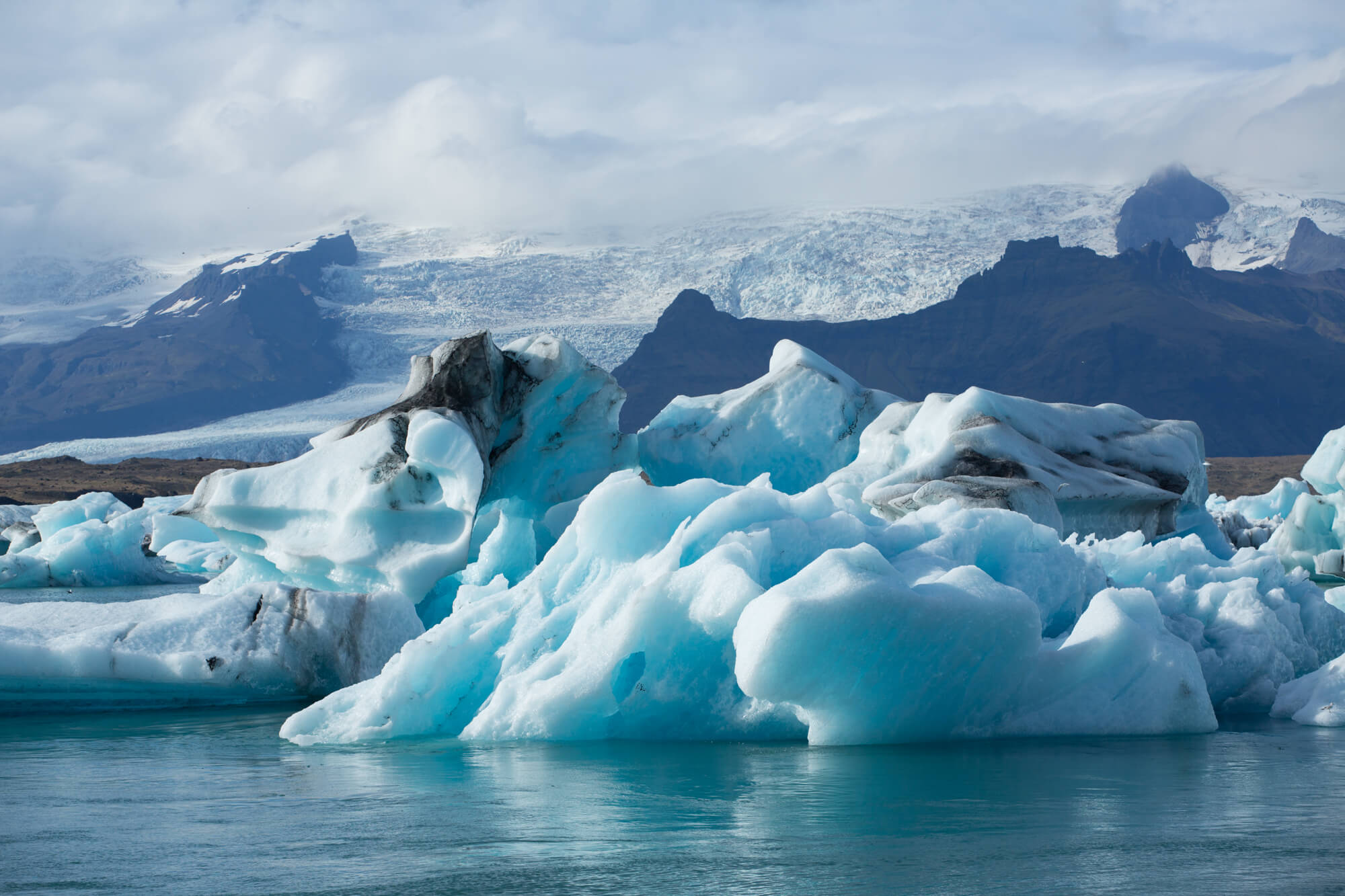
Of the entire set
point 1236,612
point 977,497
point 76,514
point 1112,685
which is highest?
point 977,497

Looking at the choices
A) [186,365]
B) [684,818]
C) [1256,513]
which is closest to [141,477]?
[1256,513]

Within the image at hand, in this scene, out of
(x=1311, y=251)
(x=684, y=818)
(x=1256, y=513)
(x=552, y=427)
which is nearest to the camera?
(x=684, y=818)

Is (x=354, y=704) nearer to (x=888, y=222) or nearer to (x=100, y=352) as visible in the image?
(x=888, y=222)

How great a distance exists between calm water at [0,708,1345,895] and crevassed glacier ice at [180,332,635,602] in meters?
5.05

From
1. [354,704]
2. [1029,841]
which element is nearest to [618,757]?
[354,704]

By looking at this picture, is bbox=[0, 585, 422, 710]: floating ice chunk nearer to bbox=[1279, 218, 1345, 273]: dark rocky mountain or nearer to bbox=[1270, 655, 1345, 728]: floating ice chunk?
bbox=[1270, 655, 1345, 728]: floating ice chunk

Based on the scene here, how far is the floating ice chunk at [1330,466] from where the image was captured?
79.3 feet

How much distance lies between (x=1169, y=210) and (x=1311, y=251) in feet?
54.7

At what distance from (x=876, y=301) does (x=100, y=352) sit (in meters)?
80.4

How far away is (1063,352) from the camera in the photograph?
111 m

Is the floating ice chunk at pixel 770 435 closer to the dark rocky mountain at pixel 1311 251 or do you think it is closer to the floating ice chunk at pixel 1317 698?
the floating ice chunk at pixel 1317 698

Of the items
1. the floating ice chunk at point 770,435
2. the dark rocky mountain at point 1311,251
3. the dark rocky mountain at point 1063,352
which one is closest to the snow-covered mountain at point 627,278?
the dark rocky mountain at point 1063,352

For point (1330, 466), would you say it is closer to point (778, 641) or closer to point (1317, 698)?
point (1317, 698)

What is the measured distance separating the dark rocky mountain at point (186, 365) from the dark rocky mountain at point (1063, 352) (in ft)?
114
